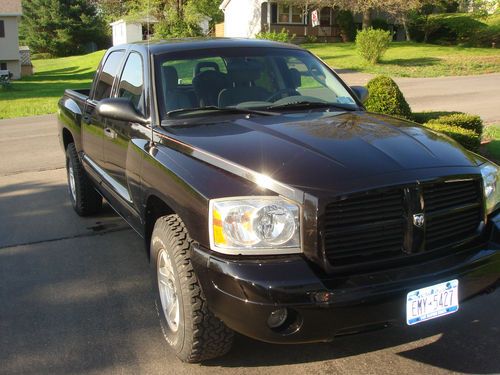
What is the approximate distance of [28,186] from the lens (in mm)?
7922

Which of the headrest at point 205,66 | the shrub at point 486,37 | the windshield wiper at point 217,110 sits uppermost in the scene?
the shrub at point 486,37

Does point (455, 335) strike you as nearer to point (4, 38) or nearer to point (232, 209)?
point (232, 209)

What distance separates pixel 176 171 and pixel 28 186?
539 centimetres

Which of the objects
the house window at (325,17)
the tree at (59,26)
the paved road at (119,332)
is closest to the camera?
the paved road at (119,332)

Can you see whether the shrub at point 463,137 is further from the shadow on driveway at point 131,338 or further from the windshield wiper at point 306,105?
the shadow on driveway at point 131,338

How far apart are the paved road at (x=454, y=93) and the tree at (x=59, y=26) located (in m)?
47.0

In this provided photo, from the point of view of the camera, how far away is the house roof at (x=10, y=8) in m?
38.3

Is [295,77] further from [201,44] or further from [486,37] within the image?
[486,37]

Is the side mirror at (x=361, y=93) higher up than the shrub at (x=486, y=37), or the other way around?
the shrub at (x=486, y=37)

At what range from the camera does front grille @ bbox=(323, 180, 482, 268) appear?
9.15 feet

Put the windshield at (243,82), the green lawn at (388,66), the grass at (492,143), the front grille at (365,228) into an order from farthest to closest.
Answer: the green lawn at (388,66)
the grass at (492,143)
the windshield at (243,82)
the front grille at (365,228)

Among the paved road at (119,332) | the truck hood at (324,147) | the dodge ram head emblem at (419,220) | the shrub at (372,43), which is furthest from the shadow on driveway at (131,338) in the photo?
the shrub at (372,43)

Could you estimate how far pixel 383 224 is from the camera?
2.85 meters

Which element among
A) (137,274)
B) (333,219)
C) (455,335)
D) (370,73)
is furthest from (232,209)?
(370,73)
